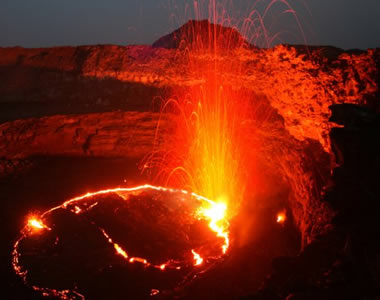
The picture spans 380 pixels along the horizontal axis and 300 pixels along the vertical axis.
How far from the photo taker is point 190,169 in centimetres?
898

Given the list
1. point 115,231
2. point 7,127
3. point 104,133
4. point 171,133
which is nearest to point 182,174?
point 171,133

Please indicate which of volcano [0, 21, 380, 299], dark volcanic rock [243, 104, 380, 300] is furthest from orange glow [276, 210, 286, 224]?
dark volcanic rock [243, 104, 380, 300]

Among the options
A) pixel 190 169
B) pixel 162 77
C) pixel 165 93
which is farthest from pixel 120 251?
pixel 162 77

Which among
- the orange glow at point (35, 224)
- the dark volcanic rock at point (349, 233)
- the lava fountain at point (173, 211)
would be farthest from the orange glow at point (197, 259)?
the orange glow at point (35, 224)

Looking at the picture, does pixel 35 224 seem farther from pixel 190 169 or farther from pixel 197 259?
pixel 190 169

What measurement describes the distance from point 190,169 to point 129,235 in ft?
11.4

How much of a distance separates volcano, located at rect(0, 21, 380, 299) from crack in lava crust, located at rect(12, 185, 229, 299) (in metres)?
0.03

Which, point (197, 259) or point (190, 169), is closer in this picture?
point (197, 259)

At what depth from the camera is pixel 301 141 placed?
6297mm

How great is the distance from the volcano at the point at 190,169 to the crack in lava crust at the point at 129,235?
3 centimetres

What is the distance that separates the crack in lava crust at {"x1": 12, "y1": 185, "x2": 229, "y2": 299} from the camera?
4918 mm

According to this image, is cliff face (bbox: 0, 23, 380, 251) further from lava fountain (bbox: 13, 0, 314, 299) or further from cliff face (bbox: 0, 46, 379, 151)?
lava fountain (bbox: 13, 0, 314, 299)

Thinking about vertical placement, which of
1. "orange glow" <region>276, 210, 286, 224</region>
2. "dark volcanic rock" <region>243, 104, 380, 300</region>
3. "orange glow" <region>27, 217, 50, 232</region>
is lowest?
"dark volcanic rock" <region>243, 104, 380, 300</region>

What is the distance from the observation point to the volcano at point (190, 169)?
11.7 feet
